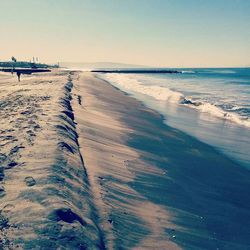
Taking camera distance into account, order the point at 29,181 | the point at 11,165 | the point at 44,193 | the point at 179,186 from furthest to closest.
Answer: the point at 179,186, the point at 11,165, the point at 29,181, the point at 44,193

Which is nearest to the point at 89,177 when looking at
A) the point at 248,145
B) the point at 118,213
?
the point at 118,213

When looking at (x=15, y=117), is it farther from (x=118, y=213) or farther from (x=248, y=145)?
(x=248, y=145)

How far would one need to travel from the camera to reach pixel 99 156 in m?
10.1

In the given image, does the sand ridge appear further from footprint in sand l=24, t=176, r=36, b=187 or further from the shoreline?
the shoreline

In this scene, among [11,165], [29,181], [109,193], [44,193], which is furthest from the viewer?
[11,165]

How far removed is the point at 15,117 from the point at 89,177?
22.1ft

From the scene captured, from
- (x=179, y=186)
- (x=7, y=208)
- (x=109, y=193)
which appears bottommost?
(x=179, y=186)

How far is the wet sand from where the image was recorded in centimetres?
533

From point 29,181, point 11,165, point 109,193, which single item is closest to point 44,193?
point 29,181

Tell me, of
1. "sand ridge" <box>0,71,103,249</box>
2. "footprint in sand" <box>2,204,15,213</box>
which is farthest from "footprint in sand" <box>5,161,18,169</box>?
"footprint in sand" <box>2,204,15,213</box>

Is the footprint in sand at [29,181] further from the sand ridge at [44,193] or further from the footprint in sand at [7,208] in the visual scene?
the footprint in sand at [7,208]

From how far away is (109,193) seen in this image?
7398 millimetres

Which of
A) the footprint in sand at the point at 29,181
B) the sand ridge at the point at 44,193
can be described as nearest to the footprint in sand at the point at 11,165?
the sand ridge at the point at 44,193

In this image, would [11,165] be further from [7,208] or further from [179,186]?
[179,186]
